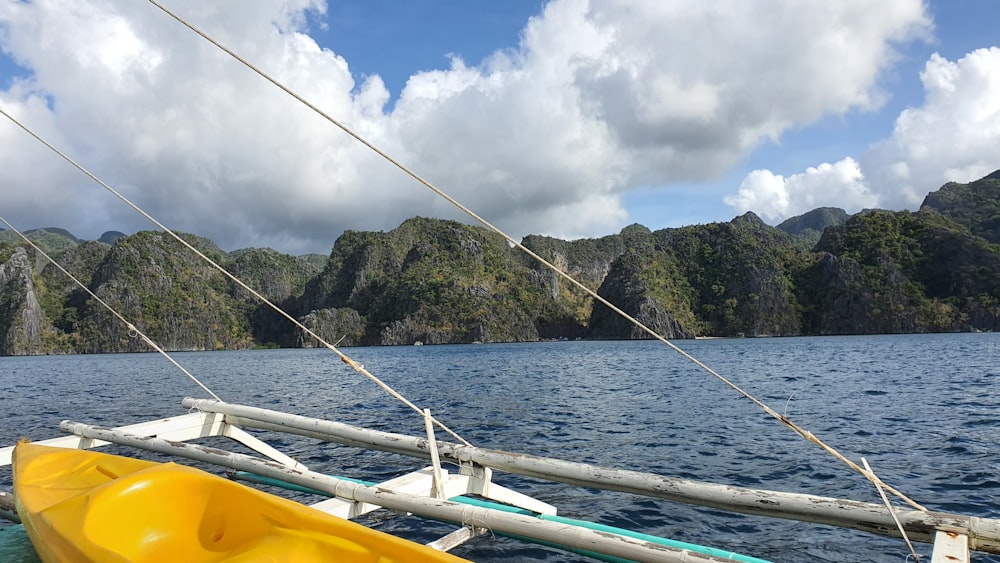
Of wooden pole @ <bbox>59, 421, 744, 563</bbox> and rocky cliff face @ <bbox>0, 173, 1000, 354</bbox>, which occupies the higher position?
rocky cliff face @ <bbox>0, 173, 1000, 354</bbox>

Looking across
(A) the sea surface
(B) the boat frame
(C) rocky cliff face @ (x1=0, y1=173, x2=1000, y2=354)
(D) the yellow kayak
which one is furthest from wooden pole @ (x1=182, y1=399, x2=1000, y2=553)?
(C) rocky cliff face @ (x1=0, y1=173, x2=1000, y2=354)

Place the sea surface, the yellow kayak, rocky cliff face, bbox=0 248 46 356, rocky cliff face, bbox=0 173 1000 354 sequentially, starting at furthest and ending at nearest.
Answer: rocky cliff face, bbox=0 173 1000 354
rocky cliff face, bbox=0 248 46 356
the sea surface
the yellow kayak

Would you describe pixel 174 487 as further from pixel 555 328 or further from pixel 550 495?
pixel 555 328

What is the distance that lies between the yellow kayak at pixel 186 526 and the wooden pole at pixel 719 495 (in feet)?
7.94

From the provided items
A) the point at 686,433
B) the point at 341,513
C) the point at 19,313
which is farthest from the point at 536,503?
the point at 19,313

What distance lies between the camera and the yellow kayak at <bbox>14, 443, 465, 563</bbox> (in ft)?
11.0

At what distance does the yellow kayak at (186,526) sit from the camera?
335cm

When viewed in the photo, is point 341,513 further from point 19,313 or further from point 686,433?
point 19,313

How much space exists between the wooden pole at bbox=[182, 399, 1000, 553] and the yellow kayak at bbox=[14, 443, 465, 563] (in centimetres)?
242

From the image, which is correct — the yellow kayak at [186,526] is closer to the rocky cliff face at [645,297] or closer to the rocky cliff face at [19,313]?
the rocky cliff face at [645,297]

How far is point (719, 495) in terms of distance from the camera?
4668mm

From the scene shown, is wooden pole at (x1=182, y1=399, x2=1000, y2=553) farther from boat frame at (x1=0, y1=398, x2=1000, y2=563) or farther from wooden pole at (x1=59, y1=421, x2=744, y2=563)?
wooden pole at (x1=59, y1=421, x2=744, y2=563)

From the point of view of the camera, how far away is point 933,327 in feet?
452

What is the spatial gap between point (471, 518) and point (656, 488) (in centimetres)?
164
